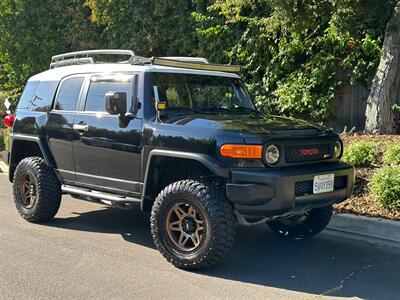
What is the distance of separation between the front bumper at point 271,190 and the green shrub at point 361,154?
2944 millimetres

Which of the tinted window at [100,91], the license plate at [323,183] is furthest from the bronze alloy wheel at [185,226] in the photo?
the tinted window at [100,91]

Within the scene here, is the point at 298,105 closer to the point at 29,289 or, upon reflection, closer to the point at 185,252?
the point at 185,252

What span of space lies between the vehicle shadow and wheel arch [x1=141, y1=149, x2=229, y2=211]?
2.22 ft

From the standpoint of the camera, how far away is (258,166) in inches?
186

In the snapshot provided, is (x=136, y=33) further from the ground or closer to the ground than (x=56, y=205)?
further from the ground

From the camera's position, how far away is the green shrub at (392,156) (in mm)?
A: 7376

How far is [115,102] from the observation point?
5320mm

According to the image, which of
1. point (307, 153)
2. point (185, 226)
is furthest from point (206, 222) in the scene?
point (307, 153)

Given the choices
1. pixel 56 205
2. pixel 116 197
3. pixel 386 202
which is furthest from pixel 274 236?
pixel 56 205

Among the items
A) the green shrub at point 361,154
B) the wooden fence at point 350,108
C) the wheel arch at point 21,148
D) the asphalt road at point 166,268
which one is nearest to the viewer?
the asphalt road at point 166,268

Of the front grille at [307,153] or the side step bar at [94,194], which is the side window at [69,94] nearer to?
the side step bar at [94,194]

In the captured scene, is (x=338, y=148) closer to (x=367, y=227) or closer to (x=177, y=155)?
(x=367, y=227)

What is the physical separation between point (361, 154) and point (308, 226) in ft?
7.21

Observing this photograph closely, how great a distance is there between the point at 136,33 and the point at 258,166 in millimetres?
9138
